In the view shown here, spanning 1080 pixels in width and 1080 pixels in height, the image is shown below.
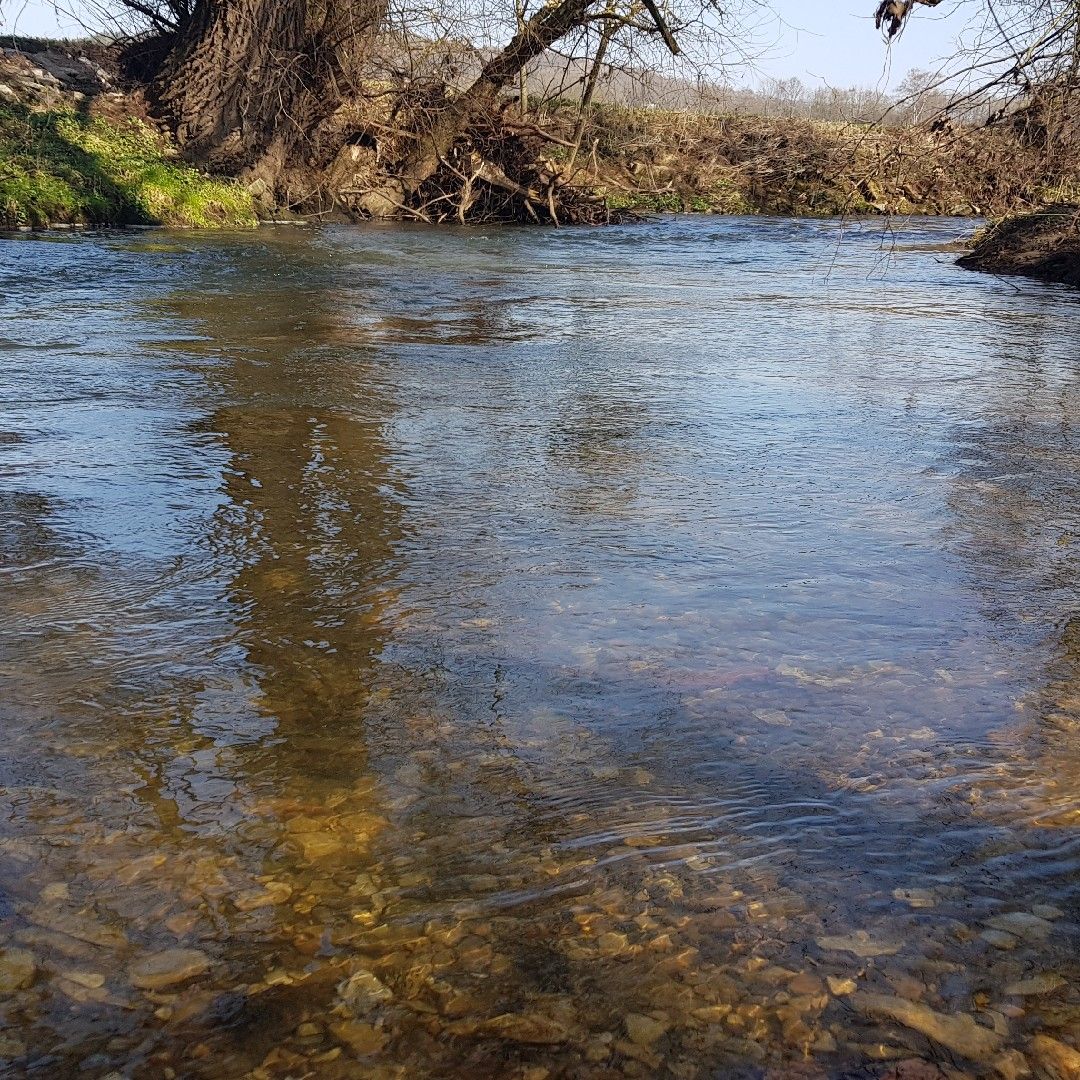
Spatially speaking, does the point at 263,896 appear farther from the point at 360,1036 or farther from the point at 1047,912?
the point at 1047,912

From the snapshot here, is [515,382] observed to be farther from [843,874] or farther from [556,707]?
[843,874]

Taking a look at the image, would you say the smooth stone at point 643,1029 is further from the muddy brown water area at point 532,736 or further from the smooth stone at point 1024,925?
the smooth stone at point 1024,925

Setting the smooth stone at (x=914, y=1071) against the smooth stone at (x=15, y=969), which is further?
the smooth stone at (x=15, y=969)

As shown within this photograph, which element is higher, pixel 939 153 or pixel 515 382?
pixel 939 153

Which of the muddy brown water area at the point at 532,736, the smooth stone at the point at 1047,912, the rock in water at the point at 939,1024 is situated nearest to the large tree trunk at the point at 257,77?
the muddy brown water area at the point at 532,736

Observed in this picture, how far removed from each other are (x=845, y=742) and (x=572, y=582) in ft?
3.47

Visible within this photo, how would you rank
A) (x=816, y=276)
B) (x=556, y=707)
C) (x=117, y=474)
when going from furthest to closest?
(x=816, y=276) < (x=117, y=474) < (x=556, y=707)

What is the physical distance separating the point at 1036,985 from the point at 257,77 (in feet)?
55.6

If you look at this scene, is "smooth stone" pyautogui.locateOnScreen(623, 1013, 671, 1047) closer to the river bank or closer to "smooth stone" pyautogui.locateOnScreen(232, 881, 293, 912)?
"smooth stone" pyautogui.locateOnScreen(232, 881, 293, 912)

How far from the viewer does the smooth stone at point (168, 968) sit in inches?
68.1

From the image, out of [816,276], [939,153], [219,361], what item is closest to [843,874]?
[219,361]

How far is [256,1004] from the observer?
1697mm

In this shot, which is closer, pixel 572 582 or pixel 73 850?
pixel 73 850

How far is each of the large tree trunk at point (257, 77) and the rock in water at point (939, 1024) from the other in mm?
16196
